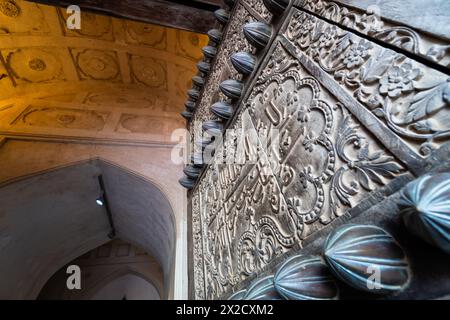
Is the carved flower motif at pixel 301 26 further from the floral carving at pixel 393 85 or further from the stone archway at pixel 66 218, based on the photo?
the stone archway at pixel 66 218

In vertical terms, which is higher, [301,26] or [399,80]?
[301,26]

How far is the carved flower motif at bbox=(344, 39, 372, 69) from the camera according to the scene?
0.67 meters

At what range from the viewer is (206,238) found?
1.68 m

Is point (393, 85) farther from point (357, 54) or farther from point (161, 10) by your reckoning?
point (161, 10)

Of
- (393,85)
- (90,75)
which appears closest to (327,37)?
(393,85)

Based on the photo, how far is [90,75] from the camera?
4.27 meters

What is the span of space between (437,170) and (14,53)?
16.6ft

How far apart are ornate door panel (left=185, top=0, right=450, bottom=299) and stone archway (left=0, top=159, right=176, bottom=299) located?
1712 millimetres

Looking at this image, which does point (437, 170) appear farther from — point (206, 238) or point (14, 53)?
point (14, 53)

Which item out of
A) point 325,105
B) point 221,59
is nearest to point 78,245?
point 221,59

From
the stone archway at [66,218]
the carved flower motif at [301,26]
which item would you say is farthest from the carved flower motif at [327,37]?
the stone archway at [66,218]

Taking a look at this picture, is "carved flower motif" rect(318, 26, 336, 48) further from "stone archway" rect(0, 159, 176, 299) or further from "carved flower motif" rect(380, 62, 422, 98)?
"stone archway" rect(0, 159, 176, 299)

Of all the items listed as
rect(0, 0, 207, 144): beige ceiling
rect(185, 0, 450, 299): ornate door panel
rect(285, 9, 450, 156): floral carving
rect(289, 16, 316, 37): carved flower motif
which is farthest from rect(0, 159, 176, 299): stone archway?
rect(285, 9, 450, 156): floral carving

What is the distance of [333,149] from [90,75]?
4.86 metres
